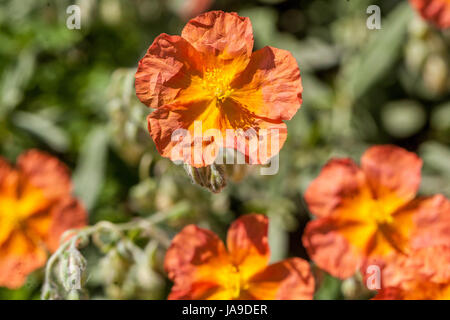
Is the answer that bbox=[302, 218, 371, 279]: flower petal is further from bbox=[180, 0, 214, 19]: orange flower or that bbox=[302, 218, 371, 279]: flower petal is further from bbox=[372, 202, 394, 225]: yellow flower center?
bbox=[180, 0, 214, 19]: orange flower

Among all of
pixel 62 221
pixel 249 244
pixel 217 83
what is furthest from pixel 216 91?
pixel 62 221

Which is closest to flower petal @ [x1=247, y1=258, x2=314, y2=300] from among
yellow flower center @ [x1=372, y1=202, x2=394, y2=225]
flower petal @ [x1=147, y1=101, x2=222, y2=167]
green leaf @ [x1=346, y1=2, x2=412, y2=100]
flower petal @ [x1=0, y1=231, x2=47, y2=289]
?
yellow flower center @ [x1=372, y1=202, x2=394, y2=225]

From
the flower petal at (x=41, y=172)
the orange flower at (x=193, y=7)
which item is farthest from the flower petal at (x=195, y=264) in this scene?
the orange flower at (x=193, y=7)

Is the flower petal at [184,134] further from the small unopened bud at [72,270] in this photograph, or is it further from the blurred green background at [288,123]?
the blurred green background at [288,123]

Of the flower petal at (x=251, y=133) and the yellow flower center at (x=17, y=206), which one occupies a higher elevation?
the flower petal at (x=251, y=133)

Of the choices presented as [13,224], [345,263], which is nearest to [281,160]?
[345,263]

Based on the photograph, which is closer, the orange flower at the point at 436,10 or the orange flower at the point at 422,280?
the orange flower at the point at 422,280

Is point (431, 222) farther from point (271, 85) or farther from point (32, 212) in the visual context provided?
point (32, 212)

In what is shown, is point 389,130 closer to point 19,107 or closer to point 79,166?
point 79,166
